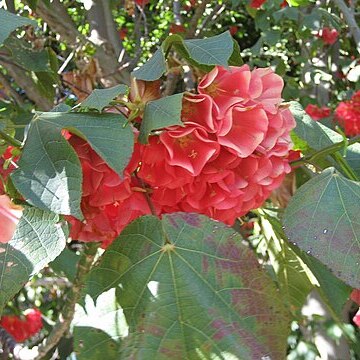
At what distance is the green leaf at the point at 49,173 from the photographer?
0.66 m

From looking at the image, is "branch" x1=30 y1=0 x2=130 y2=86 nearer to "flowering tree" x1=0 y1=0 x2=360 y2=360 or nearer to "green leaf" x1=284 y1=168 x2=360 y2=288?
"flowering tree" x1=0 y1=0 x2=360 y2=360

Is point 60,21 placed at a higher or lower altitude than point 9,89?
higher

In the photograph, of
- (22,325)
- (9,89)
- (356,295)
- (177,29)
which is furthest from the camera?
(22,325)

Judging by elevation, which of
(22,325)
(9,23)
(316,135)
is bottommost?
(22,325)

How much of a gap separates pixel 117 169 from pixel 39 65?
2.87 feet

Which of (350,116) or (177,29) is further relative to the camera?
(350,116)

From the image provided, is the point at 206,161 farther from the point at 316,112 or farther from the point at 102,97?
the point at 316,112

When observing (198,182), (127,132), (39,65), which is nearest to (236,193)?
(198,182)

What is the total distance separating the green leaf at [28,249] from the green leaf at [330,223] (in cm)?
25

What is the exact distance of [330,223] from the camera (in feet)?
2.45

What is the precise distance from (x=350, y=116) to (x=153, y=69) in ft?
6.92

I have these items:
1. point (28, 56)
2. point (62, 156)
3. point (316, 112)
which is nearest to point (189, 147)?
point (62, 156)

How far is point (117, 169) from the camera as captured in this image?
0.68m

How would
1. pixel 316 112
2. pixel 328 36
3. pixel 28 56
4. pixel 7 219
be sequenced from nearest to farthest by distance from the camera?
pixel 7 219 < pixel 28 56 < pixel 316 112 < pixel 328 36
